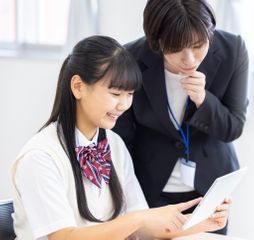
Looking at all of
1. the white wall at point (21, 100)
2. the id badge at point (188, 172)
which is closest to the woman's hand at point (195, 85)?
the id badge at point (188, 172)

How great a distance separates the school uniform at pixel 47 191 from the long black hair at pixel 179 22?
354 millimetres

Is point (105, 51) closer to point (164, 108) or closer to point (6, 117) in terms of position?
point (164, 108)

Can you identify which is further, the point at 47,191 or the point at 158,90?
the point at 158,90

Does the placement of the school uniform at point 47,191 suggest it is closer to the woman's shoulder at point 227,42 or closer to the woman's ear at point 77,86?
the woman's ear at point 77,86

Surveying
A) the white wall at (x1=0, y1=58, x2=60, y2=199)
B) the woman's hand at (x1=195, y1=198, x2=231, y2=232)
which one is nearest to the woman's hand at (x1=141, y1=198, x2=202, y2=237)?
the woman's hand at (x1=195, y1=198, x2=231, y2=232)

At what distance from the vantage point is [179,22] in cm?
128

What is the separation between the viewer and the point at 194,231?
1.35 m

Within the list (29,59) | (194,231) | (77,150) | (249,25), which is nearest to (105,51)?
(77,150)

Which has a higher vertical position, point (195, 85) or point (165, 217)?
point (195, 85)

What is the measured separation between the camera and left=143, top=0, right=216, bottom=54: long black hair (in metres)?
1.28

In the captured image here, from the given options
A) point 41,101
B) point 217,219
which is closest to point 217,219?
point 217,219

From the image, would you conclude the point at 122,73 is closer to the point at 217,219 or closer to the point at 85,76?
the point at 85,76

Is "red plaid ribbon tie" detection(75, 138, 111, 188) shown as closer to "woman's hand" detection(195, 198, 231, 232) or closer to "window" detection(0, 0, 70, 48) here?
"woman's hand" detection(195, 198, 231, 232)

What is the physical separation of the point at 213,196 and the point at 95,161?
359 millimetres
